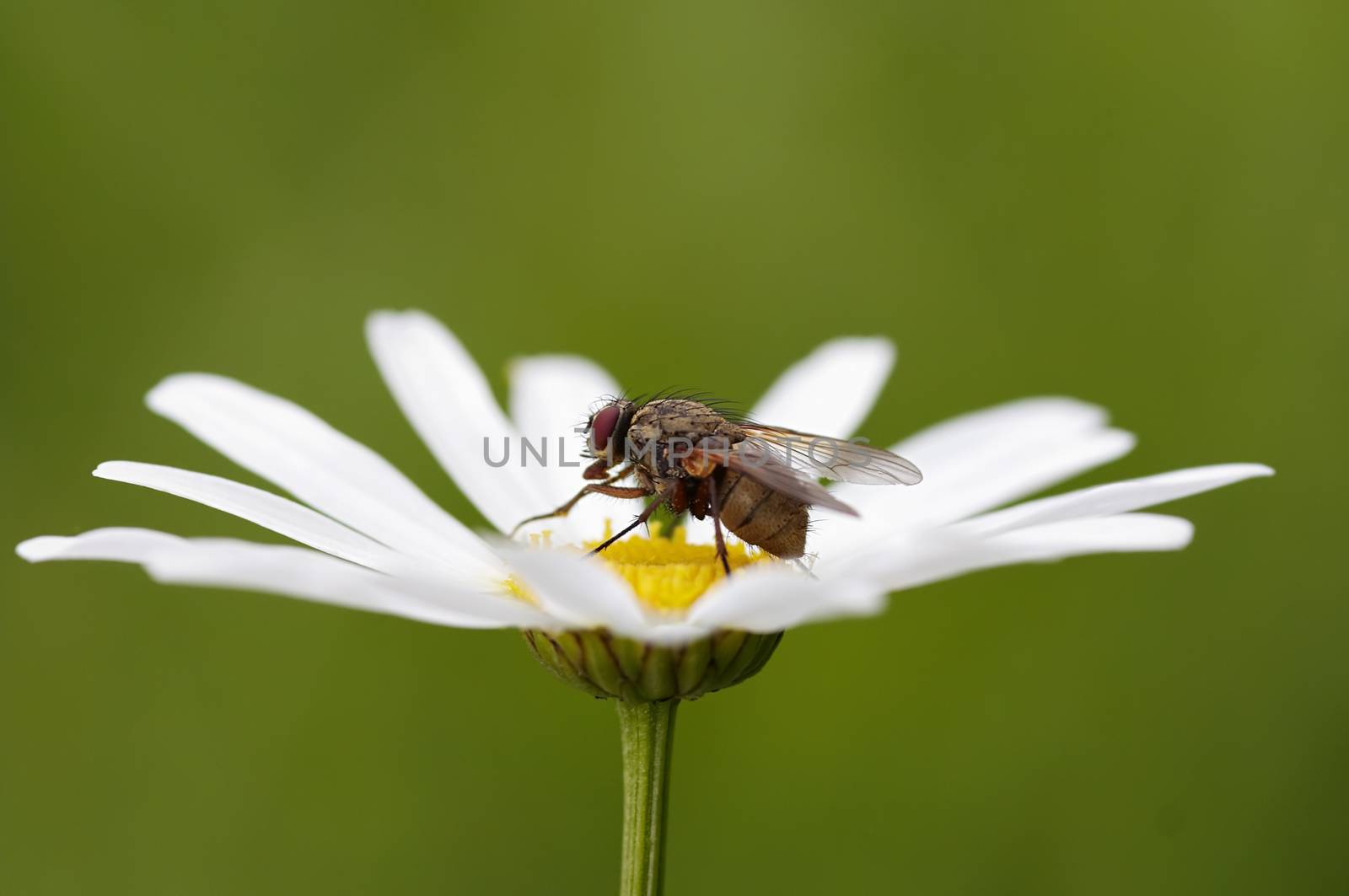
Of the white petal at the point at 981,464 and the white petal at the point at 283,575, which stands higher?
the white petal at the point at 981,464

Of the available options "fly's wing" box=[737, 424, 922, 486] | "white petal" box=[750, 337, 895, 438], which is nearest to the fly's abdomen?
Answer: "fly's wing" box=[737, 424, 922, 486]

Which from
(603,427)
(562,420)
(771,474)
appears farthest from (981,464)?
(562,420)

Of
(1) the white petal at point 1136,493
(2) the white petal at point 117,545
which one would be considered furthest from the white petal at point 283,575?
(1) the white petal at point 1136,493

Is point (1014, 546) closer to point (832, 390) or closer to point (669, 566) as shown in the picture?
point (669, 566)

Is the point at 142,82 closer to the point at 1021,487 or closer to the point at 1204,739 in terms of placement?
the point at 1021,487

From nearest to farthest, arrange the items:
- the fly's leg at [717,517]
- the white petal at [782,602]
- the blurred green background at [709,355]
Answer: the white petal at [782,602]
the fly's leg at [717,517]
the blurred green background at [709,355]

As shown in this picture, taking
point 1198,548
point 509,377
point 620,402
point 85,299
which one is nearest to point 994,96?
point 1198,548

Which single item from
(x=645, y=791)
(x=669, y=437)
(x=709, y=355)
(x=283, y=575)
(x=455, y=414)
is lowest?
(x=645, y=791)

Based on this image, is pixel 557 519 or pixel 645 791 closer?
pixel 645 791

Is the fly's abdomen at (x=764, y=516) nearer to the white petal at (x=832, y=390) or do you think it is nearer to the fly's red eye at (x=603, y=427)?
the fly's red eye at (x=603, y=427)
